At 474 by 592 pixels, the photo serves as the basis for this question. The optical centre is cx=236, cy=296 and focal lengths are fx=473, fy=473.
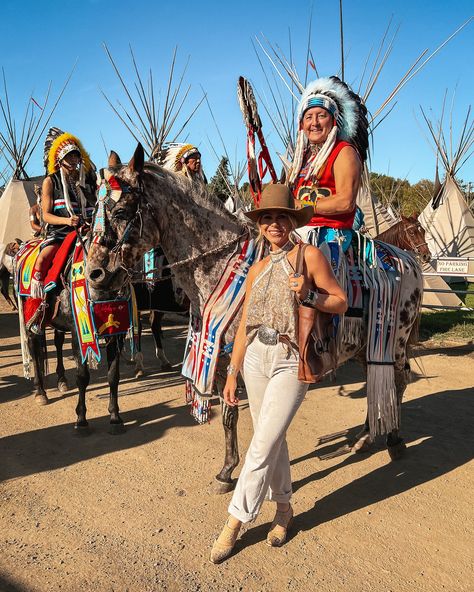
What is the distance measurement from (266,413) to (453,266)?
7.04 m

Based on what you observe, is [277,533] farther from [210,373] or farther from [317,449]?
[317,449]

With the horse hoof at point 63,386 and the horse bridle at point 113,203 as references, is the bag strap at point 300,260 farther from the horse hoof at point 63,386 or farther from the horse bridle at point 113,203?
the horse hoof at point 63,386

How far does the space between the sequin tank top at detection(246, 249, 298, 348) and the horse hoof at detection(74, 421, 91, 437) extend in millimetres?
2827

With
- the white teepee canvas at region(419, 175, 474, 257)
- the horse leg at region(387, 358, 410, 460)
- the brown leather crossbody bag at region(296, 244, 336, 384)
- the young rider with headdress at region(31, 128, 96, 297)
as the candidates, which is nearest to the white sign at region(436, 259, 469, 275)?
the horse leg at region(387, 358, 410, 460)

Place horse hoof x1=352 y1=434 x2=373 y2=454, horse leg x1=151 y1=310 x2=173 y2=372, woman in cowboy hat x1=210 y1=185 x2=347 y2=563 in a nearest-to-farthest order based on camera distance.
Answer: woman in cowboy hat x1=210 y1=185 x2=347 y2=563
horse hoof x1=352 y1=434 x2=373 y2=454
horse leg x1=151 y1=310 x2=173 y2=372

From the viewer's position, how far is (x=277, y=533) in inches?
116

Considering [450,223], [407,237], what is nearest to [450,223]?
[450,223]

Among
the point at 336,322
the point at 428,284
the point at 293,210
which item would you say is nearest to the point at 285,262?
the point at 293,210

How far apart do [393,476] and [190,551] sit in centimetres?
188

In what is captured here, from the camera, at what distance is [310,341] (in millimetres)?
2551

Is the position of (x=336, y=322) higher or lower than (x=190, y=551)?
higher

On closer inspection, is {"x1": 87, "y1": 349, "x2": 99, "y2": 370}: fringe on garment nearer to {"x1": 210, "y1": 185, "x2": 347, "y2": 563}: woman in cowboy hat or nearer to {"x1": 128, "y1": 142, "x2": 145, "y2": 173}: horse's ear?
{"x1": 128, "y1": 142, "x2": 145, "y2": 173}: horse's ear

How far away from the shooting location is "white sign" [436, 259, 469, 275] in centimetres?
834

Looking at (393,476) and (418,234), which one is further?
(418,234)
